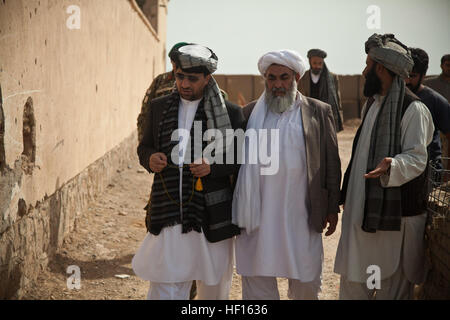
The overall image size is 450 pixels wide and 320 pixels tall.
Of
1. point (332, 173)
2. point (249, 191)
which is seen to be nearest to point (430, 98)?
point (332, 173)

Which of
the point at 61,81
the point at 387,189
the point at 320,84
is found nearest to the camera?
the point at 387,189

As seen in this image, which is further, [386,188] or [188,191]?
[188,191]

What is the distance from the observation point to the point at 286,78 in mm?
3629

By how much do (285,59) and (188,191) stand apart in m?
1.03

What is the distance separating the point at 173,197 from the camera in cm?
351

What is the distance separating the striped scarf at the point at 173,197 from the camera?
3.48 metres

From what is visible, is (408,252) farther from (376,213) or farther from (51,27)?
(51,27)

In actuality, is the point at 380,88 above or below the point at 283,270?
above

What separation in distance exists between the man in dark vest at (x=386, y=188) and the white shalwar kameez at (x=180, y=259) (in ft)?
2.76

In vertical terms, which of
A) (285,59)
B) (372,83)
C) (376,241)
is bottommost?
(376,241)

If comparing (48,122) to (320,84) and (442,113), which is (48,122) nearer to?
(442,113)

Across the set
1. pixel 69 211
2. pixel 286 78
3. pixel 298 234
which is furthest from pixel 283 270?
pixel 69 211

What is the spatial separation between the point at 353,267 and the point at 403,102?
107 centimetres

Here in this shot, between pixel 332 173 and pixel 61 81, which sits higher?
pixel 61 81
